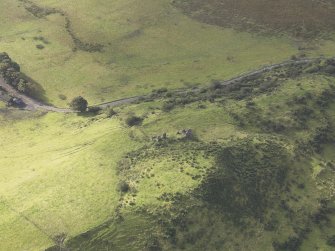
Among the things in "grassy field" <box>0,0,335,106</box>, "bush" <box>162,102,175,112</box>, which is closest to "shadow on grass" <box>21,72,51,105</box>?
"grassy field" <box>0,0,335,106</box>

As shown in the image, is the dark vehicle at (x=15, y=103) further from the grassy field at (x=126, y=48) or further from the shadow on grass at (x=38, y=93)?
the grassy field at (x=126, y=48)

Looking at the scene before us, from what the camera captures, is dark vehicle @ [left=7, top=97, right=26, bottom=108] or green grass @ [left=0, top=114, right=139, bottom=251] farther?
dark vehicle @ [left=7, top=97, right=26, bottom=108]

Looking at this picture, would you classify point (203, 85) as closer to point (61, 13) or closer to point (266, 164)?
point (266, 164)

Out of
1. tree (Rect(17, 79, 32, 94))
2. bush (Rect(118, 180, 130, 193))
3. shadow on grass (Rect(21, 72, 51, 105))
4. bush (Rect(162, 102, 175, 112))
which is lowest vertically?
shadow on grass (Rect(21, 72, 51, 105))

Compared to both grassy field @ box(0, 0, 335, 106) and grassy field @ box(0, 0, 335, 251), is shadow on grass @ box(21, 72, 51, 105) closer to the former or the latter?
grassy field @ box(0, 0, 335, 106)

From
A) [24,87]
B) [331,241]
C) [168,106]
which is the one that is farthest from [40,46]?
[331,241]

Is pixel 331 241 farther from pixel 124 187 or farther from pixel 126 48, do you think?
pixel 126 48
